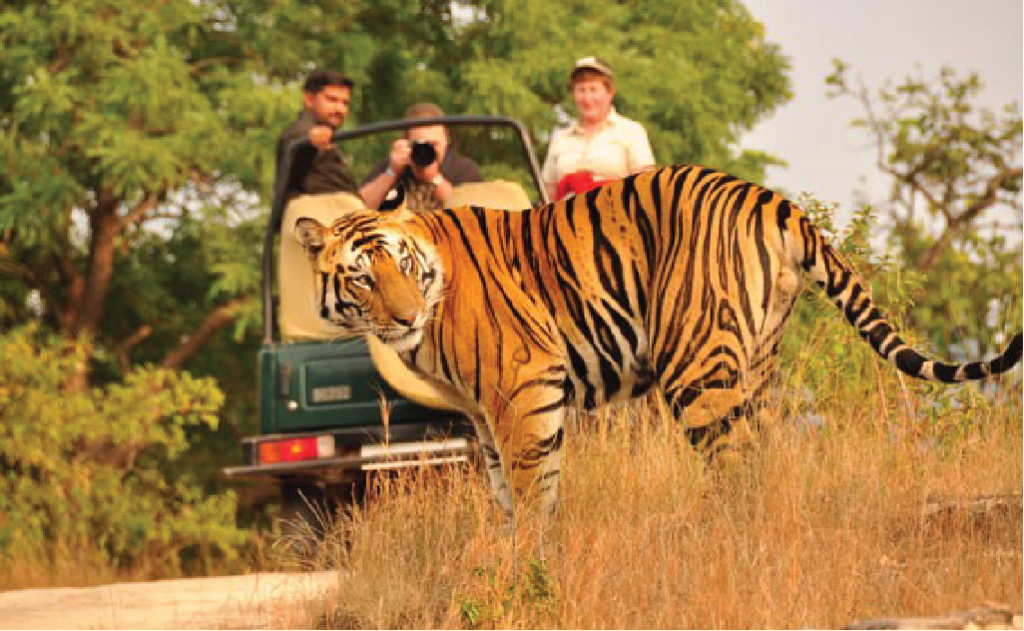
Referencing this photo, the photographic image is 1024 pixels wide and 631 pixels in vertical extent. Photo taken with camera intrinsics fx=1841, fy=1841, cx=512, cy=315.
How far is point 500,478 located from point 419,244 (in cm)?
94

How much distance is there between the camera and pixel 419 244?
6.70m

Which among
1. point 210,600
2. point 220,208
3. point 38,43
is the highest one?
point 38,43

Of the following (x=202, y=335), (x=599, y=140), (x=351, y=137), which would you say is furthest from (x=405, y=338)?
(x=202, y=335)

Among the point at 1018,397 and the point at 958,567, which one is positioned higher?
the point at 1018,397

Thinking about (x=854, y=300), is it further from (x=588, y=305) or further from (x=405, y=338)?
(x=405, y=338)

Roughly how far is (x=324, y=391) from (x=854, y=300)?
4.17m

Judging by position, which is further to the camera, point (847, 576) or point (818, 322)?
point (818, 322)

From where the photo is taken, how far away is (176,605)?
7609 millimetres

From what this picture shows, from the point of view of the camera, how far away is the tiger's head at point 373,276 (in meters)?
6.52

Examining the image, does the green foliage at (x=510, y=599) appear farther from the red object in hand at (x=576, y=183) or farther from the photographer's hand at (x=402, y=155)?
the photographer's hand at (x=402, y=155)

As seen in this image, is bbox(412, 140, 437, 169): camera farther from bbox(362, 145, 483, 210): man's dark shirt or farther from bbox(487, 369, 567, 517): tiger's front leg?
bbox(487, 369, 567, 517): tiger's front leg

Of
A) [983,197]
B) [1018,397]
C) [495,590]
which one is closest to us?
[495,590]

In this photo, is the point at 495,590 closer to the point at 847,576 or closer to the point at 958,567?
the point at 847,576

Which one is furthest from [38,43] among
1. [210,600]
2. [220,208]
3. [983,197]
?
[210,600]
